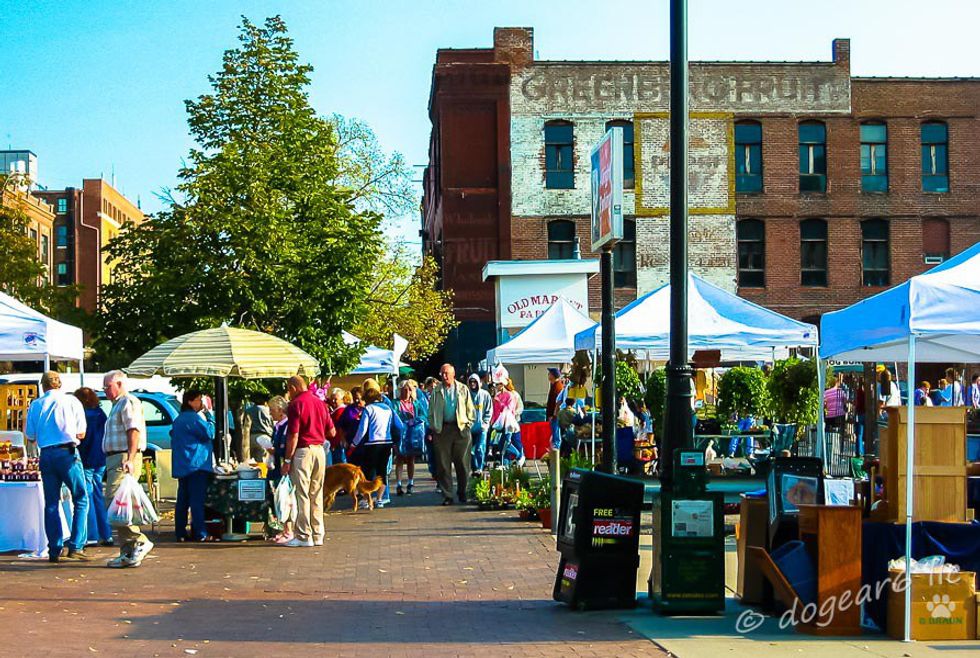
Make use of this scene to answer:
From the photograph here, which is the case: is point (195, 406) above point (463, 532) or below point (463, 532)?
above

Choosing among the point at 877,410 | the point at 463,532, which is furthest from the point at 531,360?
the point at 463,532

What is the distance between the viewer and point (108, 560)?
1300 cm

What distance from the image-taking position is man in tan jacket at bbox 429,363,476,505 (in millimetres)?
18422

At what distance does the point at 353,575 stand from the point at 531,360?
42.3 feet

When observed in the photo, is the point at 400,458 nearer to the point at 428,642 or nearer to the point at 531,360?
the point at 531,360

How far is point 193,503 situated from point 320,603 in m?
4.91

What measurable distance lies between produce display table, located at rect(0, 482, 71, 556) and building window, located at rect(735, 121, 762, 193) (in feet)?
113

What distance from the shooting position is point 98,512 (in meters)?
14.4

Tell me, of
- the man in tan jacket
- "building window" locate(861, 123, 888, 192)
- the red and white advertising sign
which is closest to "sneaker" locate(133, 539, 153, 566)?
the red and white advertising sign

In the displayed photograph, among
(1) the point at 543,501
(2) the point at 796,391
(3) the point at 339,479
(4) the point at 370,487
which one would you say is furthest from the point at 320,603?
(2) the point at 796,391

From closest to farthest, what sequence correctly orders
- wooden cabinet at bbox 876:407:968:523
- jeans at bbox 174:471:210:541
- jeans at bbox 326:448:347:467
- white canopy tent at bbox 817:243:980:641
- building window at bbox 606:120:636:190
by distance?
1. white canopy tent at bbox 817:243:980:641
2. wooden cabinet at bbox 876:407:968:523
3. jeans at bbox 174:471:210:541
4. jeans at bbox 326:448:347:467
5. building window at bbox 606:120:636:190

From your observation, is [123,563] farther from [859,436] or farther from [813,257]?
[813,257]

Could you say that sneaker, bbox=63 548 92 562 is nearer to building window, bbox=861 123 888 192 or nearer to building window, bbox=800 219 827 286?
building window, bbox=800 219 827 286

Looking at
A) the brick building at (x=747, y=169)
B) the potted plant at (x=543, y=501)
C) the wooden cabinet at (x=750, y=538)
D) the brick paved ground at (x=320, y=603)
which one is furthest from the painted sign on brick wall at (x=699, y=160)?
the wooden cabinet at (x=750, y=538)
